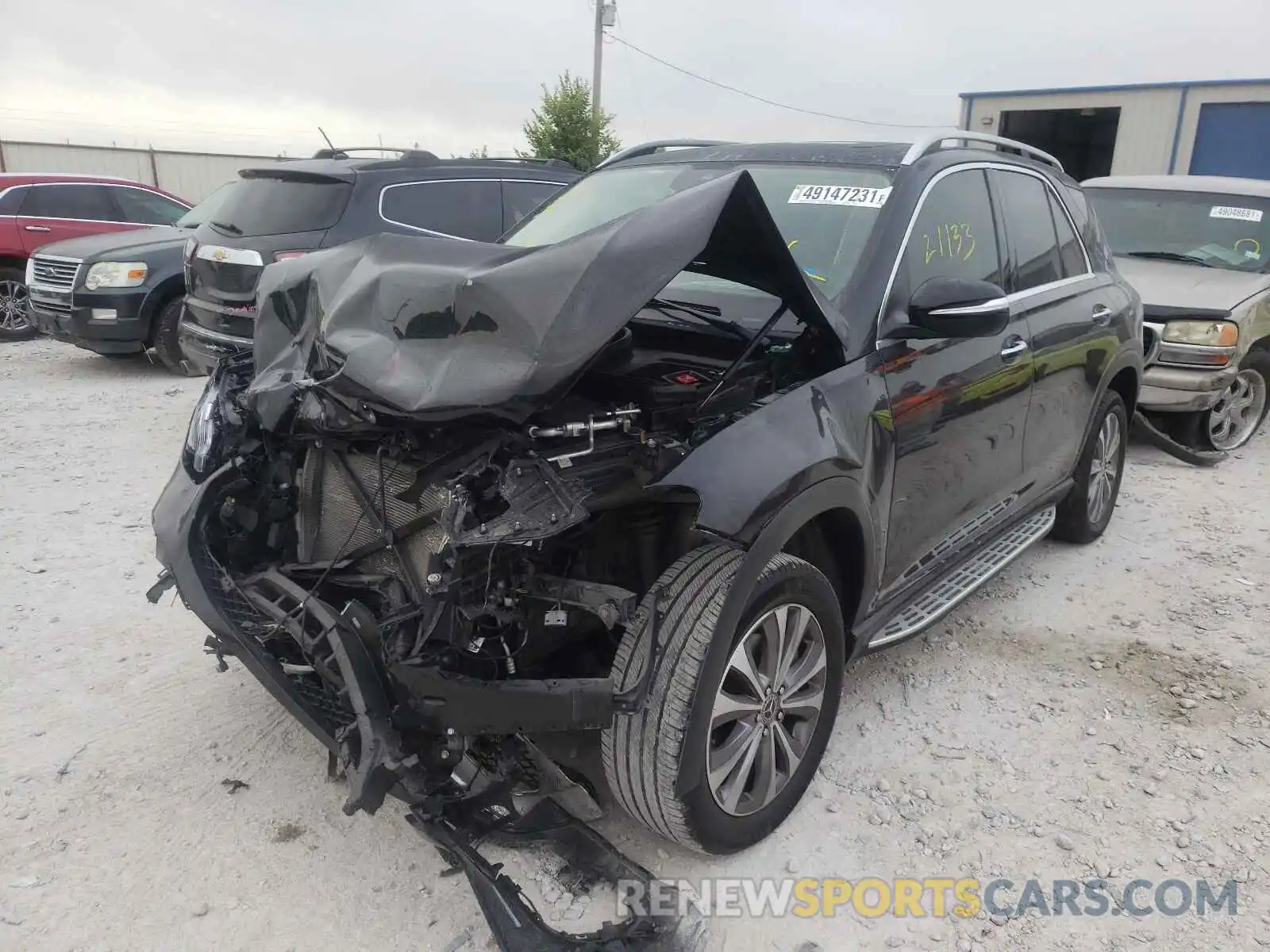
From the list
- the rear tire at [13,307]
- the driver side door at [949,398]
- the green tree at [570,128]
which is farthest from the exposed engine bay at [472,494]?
the green tree at [570,128]

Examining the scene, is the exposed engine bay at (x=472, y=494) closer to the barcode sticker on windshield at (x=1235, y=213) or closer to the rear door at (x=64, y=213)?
the barcode sticker on windshield at (x=1235, y=213)

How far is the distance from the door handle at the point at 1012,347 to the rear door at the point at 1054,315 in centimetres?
11

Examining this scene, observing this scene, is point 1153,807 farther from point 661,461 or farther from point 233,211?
point 233,211

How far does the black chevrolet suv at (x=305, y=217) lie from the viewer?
6.46 meters

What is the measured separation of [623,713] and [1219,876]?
182 centimetres

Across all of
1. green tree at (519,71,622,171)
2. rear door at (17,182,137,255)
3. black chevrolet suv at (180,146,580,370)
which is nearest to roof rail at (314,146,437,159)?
black chevrolet suv at (180,146,580,370)

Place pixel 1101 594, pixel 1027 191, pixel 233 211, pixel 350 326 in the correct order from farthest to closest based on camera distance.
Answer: pixel 233 211 → pixel 1101 594 → pixel 1027 191 → pixel 350 326

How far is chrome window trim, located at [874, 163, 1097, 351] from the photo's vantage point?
9.88 feet

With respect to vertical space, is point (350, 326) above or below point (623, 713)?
above

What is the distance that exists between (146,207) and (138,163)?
1282 centimetres

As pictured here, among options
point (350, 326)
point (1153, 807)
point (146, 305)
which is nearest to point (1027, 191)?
point (1153, 807)

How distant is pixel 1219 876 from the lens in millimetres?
2646

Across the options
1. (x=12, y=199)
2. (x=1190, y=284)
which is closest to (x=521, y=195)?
(x=1190, y=284)

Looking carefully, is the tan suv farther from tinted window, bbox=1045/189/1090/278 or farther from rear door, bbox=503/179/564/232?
rear door, bbox=503/179/564/232
